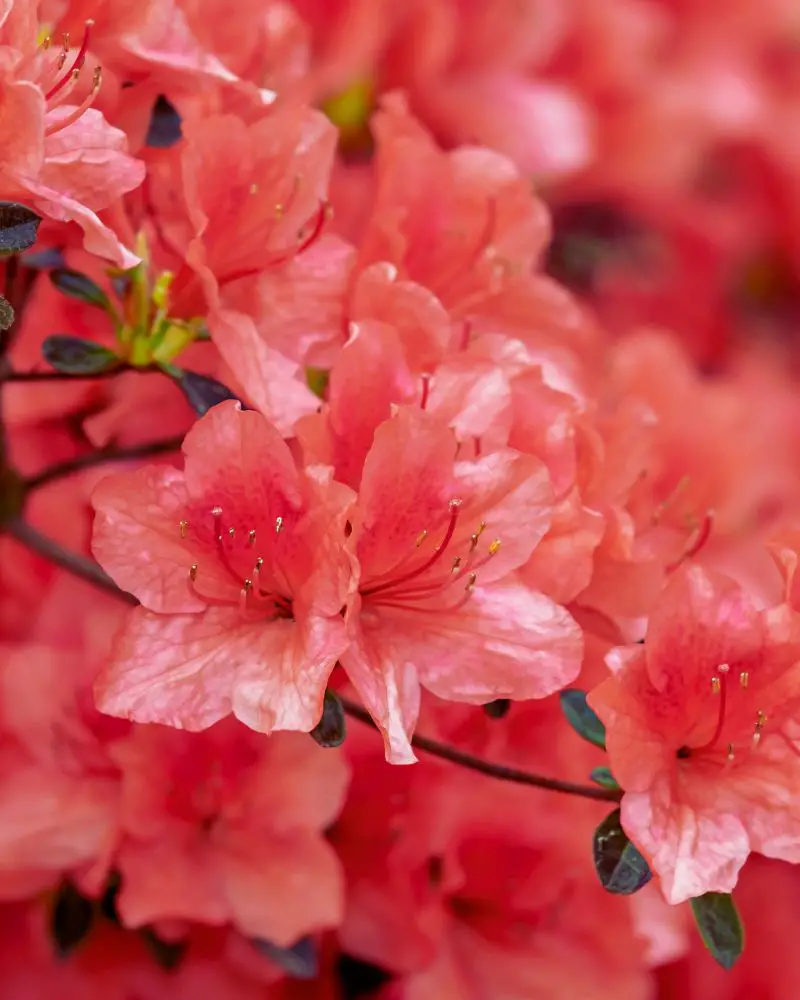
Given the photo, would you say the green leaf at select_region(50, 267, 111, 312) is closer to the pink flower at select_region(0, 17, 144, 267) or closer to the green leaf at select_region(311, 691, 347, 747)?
the pink flower at select_region(0, 17, 144, 267)

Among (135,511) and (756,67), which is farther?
(756,67)

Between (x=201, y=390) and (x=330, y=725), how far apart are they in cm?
14

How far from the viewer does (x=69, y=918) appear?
25.8 inches

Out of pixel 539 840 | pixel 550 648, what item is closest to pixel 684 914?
pixel 539 840

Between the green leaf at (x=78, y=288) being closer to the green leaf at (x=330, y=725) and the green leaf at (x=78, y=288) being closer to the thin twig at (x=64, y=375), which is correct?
the thin twig at (x=64, y=375)

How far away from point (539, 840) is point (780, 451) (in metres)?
0.53

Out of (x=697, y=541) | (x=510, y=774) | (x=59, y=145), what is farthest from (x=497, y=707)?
(x=59, y=145)

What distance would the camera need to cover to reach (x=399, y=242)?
57 cm

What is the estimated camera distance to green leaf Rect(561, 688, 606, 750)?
53 cm

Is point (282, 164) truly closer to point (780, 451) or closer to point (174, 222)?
point (174, 222)

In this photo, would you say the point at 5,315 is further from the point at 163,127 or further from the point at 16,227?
the point at 163,127

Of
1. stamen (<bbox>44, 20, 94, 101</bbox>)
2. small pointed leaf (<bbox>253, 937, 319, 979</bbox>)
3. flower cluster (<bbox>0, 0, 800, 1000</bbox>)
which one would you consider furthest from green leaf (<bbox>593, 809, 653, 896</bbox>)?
stamen (<bbox>44, 20, 94, 101</bbox>)

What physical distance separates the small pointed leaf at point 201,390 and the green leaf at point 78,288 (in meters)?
0.05

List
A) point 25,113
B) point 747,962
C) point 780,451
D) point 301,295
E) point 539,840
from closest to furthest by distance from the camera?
point 25,113 → point 301,295 → point 539,840 → point 747,962 → point 780,451
